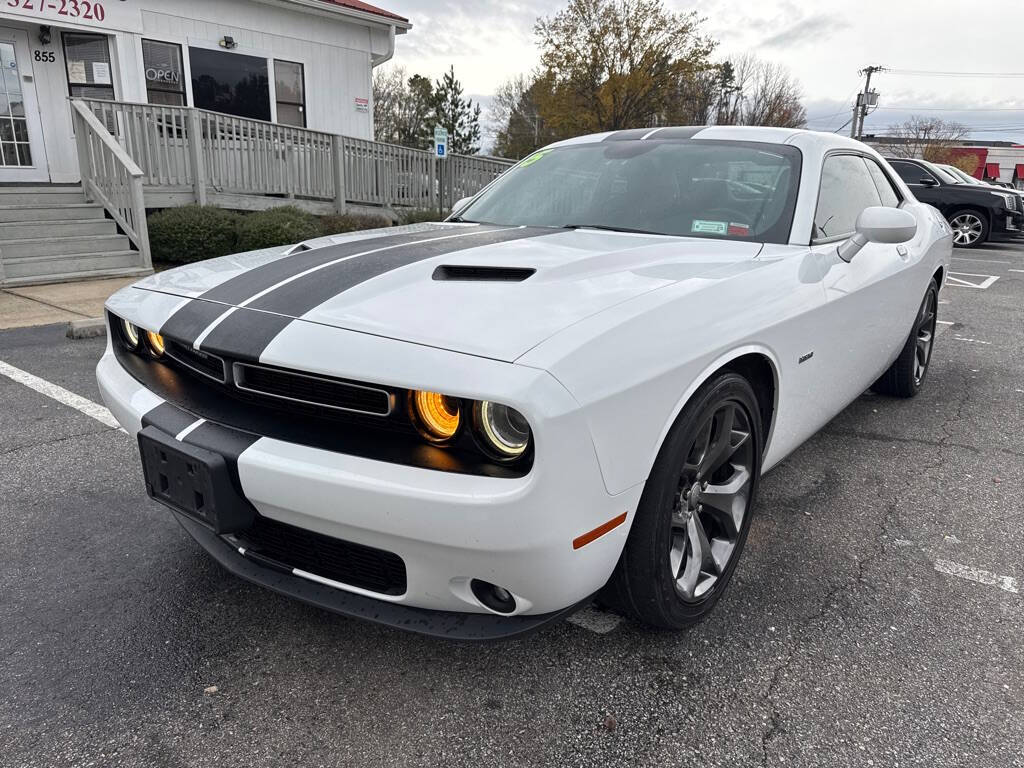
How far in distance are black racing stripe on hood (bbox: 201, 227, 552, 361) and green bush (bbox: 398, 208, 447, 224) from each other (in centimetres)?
974

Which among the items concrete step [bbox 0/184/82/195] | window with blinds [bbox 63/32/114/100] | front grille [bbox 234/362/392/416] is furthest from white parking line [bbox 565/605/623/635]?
window with blinds [bbox 63/32/114/100]

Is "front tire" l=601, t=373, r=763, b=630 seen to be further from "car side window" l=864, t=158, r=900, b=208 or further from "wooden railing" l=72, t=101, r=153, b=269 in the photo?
"wooden railing" l=72, t=101, r=153, b=269

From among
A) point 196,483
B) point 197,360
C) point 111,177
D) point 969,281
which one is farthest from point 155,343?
point 969,281

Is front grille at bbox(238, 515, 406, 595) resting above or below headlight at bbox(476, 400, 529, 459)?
below

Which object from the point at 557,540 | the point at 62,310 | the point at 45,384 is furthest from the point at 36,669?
the point at 62,310

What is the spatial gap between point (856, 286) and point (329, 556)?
2227 millimetres

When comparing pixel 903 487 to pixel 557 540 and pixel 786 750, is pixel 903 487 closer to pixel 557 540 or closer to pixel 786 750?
pixel 786 750

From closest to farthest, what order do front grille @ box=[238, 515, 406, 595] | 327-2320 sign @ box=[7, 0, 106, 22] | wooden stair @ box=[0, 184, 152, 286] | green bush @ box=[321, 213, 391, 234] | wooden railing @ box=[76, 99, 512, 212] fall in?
front grille @ box=[238, 515, 406, 595] → wooden stair @ box=[0, 184, 152, 286] → 327-2320 sign @ box=[7, 0, 106, 22] → wooden railing @ box=[76, 99, 512, 212] → green bush @ box=[321, 213, 391, 234]

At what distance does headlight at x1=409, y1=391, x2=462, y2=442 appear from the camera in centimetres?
166

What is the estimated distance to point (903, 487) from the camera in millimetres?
3293

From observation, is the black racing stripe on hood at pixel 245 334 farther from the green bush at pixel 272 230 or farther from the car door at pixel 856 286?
the green bush at pixel 272 230

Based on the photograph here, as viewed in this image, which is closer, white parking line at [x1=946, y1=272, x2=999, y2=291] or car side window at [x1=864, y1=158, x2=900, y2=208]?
car side window at [x1=864, y1=158, x2=900, y2=208]

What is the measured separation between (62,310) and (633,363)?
6557 mm

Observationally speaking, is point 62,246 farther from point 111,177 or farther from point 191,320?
point 191,320
